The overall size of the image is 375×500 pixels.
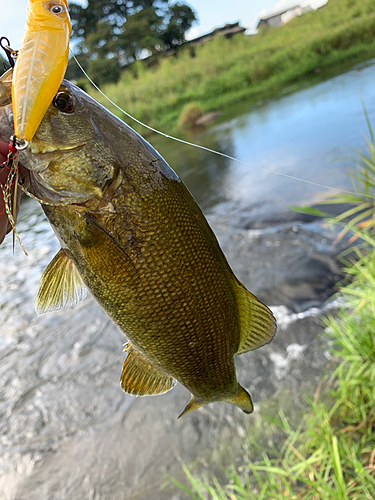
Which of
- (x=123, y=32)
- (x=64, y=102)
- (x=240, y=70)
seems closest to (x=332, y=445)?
(x=64, y=102)

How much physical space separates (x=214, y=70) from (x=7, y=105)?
1140 inches

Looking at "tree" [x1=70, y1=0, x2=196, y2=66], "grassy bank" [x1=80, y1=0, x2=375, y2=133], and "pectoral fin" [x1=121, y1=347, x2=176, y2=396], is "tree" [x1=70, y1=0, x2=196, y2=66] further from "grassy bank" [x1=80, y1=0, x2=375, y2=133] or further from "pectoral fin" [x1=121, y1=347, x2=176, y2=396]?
"pectoral fin" [x1=121, y1=347, x2=176, y2=396]

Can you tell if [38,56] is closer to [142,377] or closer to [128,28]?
[142,377]

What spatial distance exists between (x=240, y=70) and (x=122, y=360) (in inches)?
988

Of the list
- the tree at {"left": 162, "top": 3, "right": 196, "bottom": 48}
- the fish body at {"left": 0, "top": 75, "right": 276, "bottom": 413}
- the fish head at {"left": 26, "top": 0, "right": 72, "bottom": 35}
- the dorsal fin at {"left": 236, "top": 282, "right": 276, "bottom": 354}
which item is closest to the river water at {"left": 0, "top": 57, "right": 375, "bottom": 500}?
the dorsal fin at {"left": 236, "top": 282, "right": 276, "bottom": 354}

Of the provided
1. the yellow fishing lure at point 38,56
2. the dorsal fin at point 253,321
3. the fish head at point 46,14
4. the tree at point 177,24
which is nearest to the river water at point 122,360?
the dorsal fin at point 253,321

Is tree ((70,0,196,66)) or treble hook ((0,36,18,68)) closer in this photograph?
treble hook ((0,36,18,68))

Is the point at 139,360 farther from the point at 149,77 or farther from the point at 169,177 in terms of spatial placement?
the point at 149,77

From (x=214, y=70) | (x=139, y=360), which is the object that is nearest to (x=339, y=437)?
(x=139, y=360)

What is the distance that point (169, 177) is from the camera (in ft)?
4.22

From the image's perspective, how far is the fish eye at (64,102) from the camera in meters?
1.15

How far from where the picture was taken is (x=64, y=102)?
1.16 metres

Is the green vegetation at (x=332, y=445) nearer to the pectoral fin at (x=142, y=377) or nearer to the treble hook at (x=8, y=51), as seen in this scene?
the pectoral fin at (x=142, y=377)

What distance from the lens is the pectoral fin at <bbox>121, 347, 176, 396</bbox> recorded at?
1550 millimetres
